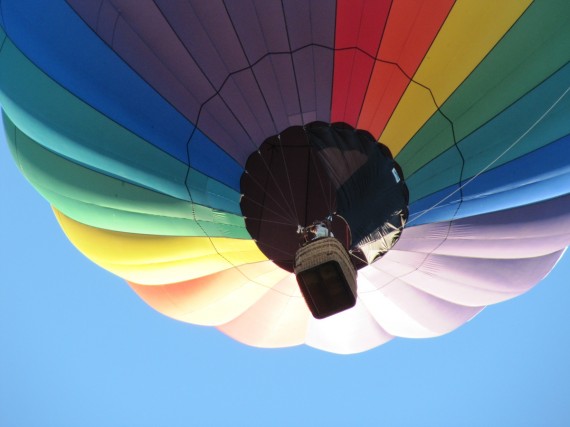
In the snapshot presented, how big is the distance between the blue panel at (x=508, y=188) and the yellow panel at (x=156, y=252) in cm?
128

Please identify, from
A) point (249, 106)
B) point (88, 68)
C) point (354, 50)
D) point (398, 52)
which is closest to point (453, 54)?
point (398, 52)

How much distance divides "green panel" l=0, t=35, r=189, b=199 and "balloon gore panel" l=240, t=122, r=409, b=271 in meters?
0.59

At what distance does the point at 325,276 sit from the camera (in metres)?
5.54

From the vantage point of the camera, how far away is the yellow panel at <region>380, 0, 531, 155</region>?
5.55m

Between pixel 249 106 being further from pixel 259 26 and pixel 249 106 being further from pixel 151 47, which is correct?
pixel 151 47

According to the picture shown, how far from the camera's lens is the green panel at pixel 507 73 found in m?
5.53

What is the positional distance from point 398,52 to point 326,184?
1.01m

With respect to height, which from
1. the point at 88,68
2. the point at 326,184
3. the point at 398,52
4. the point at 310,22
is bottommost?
the point at 326,184

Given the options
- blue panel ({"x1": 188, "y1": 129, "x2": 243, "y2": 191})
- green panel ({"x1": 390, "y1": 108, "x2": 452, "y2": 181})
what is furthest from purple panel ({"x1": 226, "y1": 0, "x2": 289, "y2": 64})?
green panel ({"x1": 390, "y1": 108, "x2": 452, "y2": 181})

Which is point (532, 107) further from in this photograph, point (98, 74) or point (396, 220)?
point (98, 74)

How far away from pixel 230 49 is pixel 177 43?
0.32 metres

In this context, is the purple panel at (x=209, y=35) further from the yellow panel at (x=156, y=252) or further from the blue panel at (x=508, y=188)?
the blue panel at (x=508, y=188)

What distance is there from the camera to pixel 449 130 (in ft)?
19.3

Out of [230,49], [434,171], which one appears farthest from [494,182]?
[230,49]
